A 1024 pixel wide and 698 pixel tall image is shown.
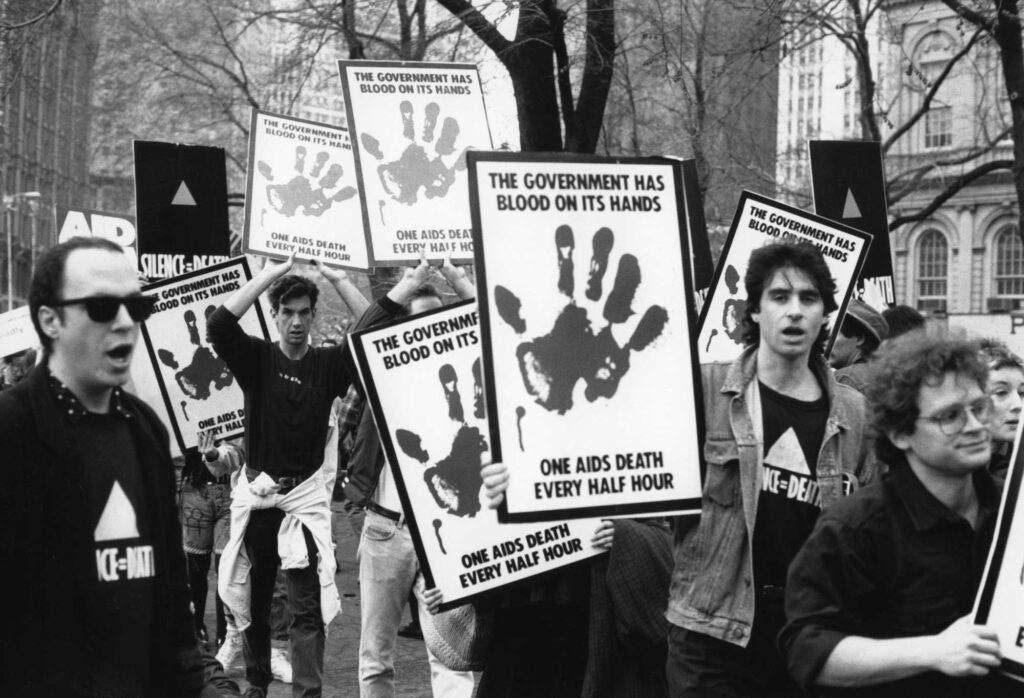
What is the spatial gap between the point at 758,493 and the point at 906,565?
117 centimetres

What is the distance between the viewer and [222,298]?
28.5 feet

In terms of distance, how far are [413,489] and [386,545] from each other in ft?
5.35

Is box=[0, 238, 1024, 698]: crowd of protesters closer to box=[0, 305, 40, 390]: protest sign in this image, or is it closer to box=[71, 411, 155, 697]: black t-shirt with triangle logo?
box=[71, 411, 155, 697]: black t-shirt with triangle logo

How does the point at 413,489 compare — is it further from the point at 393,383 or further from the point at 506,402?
the point at 506,402

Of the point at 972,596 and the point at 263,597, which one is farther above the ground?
the point at 972,596

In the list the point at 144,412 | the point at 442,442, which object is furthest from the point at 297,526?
the point at 144,412

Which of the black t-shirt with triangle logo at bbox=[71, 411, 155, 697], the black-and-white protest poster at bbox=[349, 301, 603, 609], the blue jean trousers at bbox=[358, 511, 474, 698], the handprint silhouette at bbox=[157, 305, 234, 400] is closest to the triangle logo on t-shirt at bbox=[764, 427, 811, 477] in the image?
the black-and-white protest poster at bbox=[349, 301, 603, 609]

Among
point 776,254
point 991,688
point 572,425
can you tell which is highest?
point 776,254

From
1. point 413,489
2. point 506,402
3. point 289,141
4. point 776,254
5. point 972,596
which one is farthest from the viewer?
point 289,141

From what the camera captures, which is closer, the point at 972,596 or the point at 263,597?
the point at 972,596

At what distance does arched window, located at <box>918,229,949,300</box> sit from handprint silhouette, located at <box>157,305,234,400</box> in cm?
6365

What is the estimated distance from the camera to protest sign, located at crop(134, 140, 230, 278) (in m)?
9.09

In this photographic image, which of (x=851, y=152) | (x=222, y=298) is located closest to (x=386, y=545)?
(x=222, y=298)

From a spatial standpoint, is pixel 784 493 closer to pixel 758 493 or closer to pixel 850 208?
pixel 758 493
